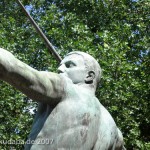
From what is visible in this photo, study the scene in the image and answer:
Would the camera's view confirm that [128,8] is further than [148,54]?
Yes

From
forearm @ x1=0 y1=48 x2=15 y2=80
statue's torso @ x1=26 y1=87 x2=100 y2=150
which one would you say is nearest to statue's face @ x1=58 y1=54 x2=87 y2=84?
statue's torso @ x1=26 y1=87 x2=100 y2=150

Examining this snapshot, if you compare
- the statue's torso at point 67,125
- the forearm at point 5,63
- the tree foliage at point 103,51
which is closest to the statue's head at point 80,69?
the statue's torso at point 67,125

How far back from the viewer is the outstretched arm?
10.3 feet

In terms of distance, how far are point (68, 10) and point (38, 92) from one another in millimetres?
14035

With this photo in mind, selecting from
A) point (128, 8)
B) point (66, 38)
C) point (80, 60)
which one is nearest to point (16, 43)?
point (66, 38)

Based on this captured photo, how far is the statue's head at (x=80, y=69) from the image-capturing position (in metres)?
3.77

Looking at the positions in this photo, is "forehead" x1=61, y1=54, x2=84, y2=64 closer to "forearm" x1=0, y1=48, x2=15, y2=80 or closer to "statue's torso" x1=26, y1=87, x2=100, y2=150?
"statue's torso" x1=26, y1=87, x2=100, y2=150

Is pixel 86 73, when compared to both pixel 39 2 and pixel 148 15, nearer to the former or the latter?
pixel 148 15

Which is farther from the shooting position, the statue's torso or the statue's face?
the statue's face

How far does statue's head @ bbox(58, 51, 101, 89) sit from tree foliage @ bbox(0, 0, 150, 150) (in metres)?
8.49

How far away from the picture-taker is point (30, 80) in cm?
328

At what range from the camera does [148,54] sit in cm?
1522

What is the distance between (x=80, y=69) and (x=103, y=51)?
932 centimetres

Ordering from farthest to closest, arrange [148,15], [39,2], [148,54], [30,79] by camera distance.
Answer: [39,2] < [148,15] < [148,54] < [30,79]
